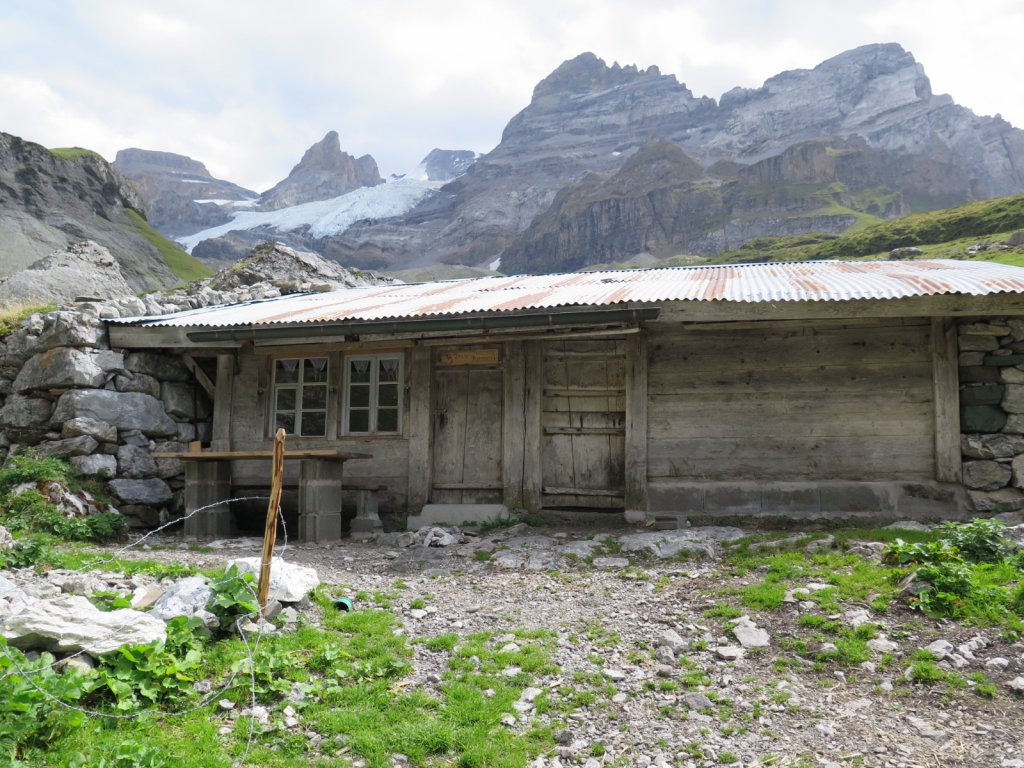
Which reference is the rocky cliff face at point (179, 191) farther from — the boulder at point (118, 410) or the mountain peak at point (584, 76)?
the boulder at point (118, 410)

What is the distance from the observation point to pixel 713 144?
150250 mm

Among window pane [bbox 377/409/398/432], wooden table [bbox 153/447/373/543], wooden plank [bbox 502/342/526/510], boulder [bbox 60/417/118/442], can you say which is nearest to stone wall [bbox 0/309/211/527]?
boulder [bbox 60/417/118/442]

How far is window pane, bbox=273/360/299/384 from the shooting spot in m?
11.1

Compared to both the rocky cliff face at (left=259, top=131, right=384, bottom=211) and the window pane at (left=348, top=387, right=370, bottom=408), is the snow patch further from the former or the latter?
→ the window pane at (left=348, top=387, right=370, bottom=408)

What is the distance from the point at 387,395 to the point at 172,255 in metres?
47.8

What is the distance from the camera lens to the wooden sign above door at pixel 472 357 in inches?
404

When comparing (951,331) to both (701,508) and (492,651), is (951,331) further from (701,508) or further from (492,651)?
(492,651)

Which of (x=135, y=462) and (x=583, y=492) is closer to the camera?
(x=583, y=492)

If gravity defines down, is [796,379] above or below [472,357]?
below

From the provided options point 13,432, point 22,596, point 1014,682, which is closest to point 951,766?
point 1014,682

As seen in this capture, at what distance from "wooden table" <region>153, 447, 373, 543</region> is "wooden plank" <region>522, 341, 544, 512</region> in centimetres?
213

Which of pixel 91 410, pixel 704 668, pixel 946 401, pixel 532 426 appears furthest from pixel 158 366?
pixel 946 401

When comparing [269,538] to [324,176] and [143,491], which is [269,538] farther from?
[324,176]

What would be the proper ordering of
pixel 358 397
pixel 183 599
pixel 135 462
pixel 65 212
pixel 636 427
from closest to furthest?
pixel 183 599, pixel 636 427, pixel 135 462, pixel 358 397, pixel 65 212
